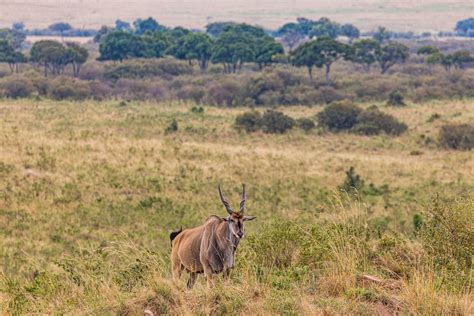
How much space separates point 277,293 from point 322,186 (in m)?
19.7

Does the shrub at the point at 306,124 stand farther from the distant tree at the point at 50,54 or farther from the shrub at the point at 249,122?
the distant tree at the point at 50,54

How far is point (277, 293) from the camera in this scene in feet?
26.5

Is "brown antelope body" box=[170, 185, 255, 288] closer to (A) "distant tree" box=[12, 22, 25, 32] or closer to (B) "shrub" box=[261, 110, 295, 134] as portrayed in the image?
(B) "shrub" box=[261, 110, 295, 134]

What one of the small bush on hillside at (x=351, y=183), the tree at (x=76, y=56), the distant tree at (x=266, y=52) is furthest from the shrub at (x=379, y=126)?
the tree at (x=76, y=56)

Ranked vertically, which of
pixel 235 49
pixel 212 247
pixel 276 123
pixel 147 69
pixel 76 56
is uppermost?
pixel 212 247

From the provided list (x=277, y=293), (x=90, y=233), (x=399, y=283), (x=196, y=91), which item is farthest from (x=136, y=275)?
(x=196, y=91)

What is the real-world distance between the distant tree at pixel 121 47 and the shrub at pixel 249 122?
127ft

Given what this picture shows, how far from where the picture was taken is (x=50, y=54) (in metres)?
69.9

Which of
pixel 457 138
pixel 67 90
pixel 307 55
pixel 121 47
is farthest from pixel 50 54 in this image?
pixel 457 138

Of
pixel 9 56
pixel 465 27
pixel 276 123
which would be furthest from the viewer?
pixel 465 27

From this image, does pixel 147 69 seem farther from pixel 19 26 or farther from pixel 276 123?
pixel 19 26

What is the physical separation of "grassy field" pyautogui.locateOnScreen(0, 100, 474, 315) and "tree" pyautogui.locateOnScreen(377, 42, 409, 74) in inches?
900

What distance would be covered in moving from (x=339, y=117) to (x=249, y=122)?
563 centimetres

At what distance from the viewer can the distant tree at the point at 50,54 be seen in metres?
69.9
